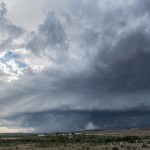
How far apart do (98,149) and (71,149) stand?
6.71 metres

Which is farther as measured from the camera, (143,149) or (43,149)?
(43,149)

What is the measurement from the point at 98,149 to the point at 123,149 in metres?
5.98

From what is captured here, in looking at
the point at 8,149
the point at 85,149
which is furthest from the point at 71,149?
the point at 8,149

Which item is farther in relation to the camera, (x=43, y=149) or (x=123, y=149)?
(x=43, y=149)

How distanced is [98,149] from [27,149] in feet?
64.0

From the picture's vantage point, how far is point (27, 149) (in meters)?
90.1

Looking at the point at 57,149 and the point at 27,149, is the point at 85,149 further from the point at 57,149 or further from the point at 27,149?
the point at 27,149

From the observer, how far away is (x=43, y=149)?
88000 millimetres

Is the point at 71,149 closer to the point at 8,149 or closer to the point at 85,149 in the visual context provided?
the point at 85,149

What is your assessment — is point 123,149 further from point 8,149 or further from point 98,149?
point 8,149

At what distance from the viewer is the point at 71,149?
84500 millimetres

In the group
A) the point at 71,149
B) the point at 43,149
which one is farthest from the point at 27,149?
the point at 71,149

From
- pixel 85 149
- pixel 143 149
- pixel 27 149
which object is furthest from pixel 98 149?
pixel 27 149

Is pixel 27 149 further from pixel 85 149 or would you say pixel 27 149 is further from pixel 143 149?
pixel 143 149
